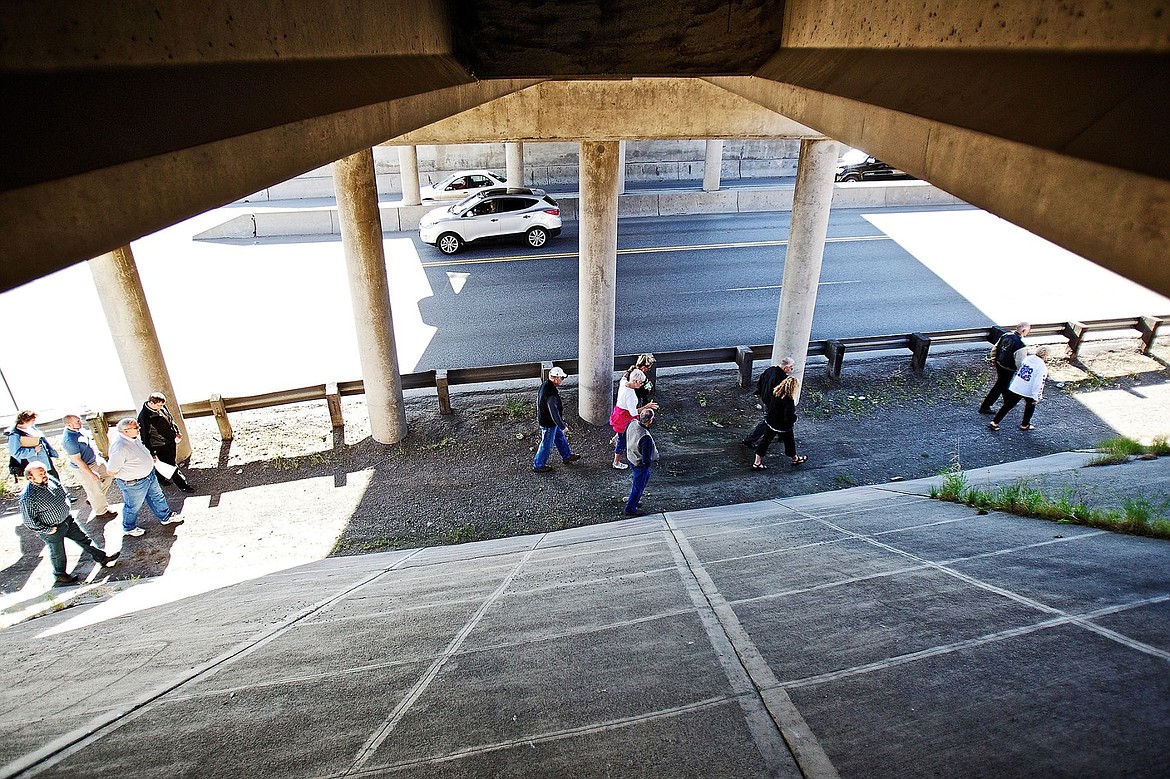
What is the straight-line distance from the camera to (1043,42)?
122 inches

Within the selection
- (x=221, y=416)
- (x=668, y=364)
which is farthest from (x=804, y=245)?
(x=221, y=416)

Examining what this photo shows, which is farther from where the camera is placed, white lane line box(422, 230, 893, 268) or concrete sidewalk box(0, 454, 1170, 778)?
white lane line box(422, 230, 893, 268)

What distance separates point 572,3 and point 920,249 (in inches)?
788

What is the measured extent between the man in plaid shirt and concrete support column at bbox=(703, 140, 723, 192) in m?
25.1

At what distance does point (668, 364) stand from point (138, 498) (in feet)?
28.8

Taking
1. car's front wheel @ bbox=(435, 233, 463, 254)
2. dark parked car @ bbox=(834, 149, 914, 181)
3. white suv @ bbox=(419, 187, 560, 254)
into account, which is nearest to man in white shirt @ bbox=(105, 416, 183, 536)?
car's front wheel @ bbox=(435, 233, 463, 254)

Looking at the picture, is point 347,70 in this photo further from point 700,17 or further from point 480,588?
point 480,588

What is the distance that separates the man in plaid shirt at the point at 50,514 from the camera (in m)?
7.10

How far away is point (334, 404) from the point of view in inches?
447

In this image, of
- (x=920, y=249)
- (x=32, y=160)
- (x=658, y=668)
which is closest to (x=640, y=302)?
(x=920, y=249)

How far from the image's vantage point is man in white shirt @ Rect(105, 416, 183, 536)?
8.16m

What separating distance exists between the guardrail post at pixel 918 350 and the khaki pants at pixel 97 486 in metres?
14.0

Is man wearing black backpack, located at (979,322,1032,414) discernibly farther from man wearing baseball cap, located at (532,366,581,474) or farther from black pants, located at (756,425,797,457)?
man wearing baseball cap, located at (532,366,581,474)

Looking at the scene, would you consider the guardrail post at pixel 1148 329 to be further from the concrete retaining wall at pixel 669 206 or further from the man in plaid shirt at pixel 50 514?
the man in plaid shirt at pixel 50 514
